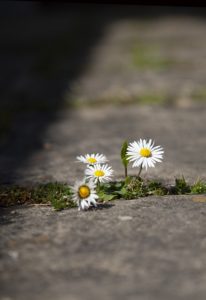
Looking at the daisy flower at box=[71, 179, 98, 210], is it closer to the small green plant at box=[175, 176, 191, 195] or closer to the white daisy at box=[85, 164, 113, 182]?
the white daisy at box=[85, 164, 113, 182]

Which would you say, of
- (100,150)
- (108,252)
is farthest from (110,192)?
(100,150)

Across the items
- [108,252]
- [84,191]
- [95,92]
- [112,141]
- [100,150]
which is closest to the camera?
[108,252]

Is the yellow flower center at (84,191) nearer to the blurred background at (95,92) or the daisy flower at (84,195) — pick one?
the daisy flower at (84,195)

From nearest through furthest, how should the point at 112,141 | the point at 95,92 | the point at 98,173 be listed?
the point at 98,173, the point at 112,141, the point at 95,92

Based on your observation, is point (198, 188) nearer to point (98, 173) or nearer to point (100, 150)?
point (98, 173)

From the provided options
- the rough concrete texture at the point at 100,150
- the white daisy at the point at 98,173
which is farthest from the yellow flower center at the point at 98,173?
the rough concrete texture at the point at 100,150

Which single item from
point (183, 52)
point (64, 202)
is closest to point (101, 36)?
point (183, 52)
